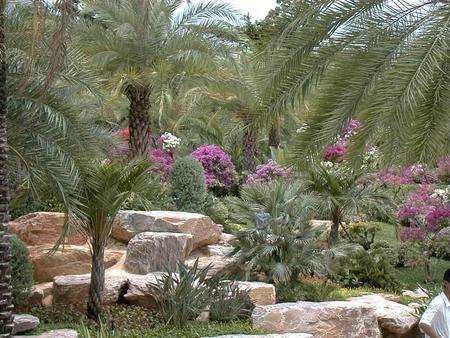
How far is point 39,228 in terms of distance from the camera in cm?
1301

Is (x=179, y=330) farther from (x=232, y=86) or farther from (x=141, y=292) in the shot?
(x=232, y=86)

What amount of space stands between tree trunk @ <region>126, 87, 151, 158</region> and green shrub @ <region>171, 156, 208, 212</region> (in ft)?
3.50

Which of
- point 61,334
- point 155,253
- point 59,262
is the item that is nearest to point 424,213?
point 155,253

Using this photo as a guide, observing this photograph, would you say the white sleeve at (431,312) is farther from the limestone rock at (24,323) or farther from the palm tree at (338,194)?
the palm tree at (338,194)

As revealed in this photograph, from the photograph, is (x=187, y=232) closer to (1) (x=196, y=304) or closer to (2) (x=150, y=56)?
(1) (x=196, y=304)

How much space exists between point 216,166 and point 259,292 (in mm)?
11366

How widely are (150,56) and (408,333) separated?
29.3 feet

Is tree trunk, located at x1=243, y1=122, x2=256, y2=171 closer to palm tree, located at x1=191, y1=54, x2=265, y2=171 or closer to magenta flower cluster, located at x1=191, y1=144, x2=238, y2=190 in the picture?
palm tree, located at x1=191, y1=54, x2=265, y2=171

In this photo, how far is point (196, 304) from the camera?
1046cm

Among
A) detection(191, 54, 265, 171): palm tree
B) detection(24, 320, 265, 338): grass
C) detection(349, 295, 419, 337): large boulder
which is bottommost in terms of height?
detection(349, 295, 419, 337): large boulder

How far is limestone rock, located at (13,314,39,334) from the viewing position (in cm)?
941

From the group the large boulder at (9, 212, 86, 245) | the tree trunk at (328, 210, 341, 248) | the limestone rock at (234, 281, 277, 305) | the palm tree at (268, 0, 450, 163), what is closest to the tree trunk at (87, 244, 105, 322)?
the limestone rock at (234, 281, 277, 305)

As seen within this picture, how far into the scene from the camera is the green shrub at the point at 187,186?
17484mm

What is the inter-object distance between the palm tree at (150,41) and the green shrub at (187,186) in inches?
36.7
